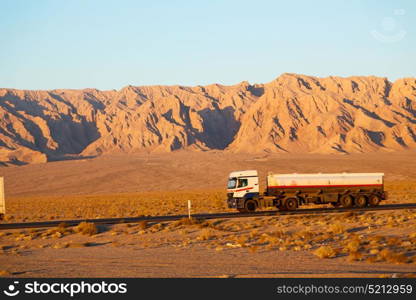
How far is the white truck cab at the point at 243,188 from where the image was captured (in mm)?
35219

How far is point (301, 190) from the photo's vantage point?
3606 cm

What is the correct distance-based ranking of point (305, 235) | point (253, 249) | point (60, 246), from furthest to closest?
1. point (305, 235)
2. point (60, 246)
3. point (253, 249)

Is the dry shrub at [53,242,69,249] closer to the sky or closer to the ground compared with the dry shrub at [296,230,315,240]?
closer to the sky

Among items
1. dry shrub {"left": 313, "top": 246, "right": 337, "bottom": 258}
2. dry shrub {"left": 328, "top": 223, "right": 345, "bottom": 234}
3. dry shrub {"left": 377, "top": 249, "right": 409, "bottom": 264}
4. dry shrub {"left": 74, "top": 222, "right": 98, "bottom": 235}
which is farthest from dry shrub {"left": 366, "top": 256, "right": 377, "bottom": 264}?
dry shrub {"left": 74, "top": 222, "right": 98, "bottom": 235}

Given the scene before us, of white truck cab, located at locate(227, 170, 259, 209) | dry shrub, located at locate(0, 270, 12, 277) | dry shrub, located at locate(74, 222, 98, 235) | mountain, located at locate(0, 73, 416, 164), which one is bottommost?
dry shrub, located at locate(74, 222, 98, 235)

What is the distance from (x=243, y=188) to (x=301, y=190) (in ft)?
12.3

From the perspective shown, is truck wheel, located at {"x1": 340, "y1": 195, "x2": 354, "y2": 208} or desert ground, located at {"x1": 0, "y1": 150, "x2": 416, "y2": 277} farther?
truck wheel, located at {"x1": 340, "y1": 195, "x2": 354, "y2": 208}

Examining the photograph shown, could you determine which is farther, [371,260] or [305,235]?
[305,235]

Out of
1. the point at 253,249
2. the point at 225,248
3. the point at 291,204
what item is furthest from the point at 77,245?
the point at 291,204

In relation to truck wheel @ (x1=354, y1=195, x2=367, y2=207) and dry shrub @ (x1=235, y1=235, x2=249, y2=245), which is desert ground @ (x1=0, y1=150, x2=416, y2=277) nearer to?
dry shrub @ (x1=235, y1=235, x2=249, y2=245)

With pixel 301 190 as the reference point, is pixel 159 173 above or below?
below

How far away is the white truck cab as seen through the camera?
35.2 meters

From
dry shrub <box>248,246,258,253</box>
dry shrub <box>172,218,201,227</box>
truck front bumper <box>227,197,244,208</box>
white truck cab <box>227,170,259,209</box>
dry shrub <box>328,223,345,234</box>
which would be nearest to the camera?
dry shrub <box>248,246,258,253</box>

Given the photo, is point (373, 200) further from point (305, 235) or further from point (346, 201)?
point (305, 235)
